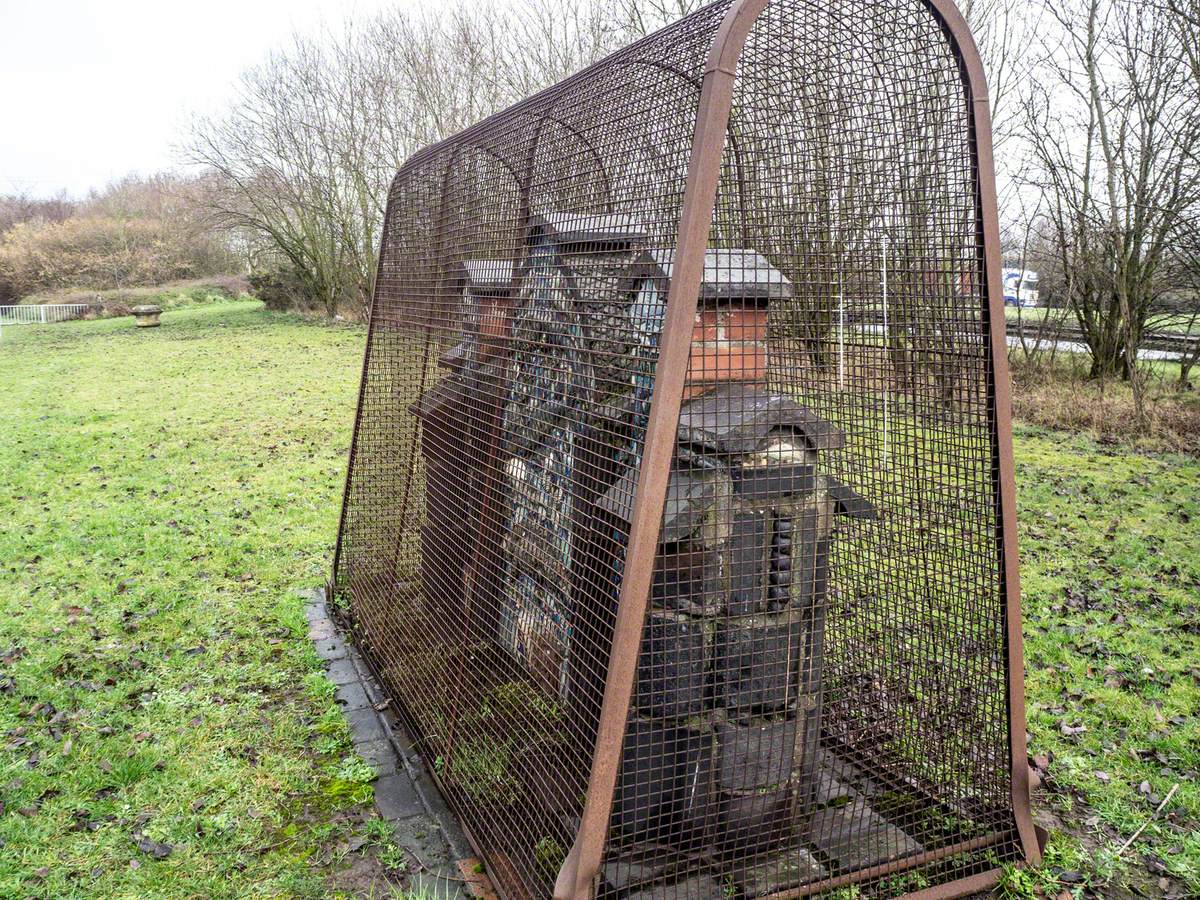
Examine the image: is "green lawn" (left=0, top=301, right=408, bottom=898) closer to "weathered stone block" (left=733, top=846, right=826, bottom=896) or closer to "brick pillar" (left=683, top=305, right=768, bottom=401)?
"weathered stone block" (left=733, top=846, right=826, bottom=896)

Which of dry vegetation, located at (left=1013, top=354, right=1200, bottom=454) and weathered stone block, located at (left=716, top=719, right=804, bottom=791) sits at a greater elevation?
dry vegetation, located at (left=1013, top=354, right=1200, bottom=454)

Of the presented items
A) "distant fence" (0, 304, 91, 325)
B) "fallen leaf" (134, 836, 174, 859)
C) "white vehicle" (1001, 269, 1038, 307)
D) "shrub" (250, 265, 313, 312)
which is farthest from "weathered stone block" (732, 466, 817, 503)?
"distant fence" (0, 304, 91, 325)

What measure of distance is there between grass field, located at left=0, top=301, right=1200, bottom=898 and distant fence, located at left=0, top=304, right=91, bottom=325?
22339 millimetres

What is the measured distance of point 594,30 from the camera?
51.1 ft

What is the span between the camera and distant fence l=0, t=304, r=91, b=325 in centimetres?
2823

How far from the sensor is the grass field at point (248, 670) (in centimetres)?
290

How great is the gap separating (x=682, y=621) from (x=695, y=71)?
1497 mm

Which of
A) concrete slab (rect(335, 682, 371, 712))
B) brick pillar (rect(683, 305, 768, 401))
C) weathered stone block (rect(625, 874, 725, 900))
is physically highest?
brick pillar (rect(683, 305, 768, 401))

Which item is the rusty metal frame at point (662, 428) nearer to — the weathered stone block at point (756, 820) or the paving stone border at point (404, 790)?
the weathered stone block at point (756, 820)

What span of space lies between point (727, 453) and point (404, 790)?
1.97 m

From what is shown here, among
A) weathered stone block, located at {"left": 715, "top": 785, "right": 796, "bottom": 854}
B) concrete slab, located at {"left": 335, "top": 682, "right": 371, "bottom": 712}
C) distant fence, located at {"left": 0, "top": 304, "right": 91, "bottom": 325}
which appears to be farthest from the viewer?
distant fence, located at {"left": 0, "top": 304, "right": 91, "bottom": 325}

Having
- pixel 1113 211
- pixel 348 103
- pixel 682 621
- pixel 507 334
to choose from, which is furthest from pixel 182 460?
pixel 348 103

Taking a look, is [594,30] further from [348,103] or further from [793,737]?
[793,737]

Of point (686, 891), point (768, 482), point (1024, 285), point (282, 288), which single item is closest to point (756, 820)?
point (686, 891)
